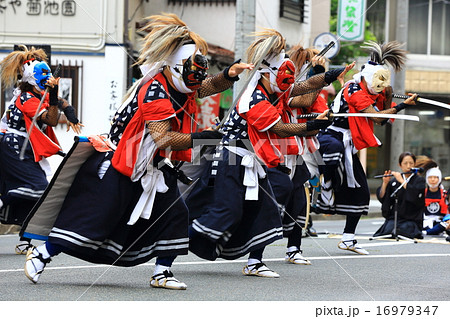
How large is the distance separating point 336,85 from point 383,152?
14.0ft

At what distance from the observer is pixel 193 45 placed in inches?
259

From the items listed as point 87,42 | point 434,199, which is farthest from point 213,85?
point 87,42

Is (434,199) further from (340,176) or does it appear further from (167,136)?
(167,136)

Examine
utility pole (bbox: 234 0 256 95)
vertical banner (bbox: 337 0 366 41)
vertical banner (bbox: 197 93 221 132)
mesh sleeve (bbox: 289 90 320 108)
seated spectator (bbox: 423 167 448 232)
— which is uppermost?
vertical banner (bbox: 337 0 366 41)

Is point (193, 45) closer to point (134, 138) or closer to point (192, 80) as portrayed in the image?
point (192, 80)

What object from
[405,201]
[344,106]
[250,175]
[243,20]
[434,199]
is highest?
[243,20]

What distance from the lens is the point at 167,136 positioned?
623 centimetres

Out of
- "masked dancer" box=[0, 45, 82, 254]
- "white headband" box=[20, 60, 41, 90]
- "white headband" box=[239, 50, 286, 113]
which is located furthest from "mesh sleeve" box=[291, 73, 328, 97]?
"white headband" box=[20, 60, 41, 90]

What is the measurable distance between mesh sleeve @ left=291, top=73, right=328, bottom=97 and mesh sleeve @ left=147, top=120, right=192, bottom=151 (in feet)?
7.14

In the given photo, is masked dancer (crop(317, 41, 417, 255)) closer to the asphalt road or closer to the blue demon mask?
the asphalt road

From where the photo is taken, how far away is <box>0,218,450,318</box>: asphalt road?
243 inches

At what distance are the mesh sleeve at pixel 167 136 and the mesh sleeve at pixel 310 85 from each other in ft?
7.14

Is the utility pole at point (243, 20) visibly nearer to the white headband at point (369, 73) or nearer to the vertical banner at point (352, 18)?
the white headband at point (369, 73)

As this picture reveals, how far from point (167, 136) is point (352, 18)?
1838 centimetres
